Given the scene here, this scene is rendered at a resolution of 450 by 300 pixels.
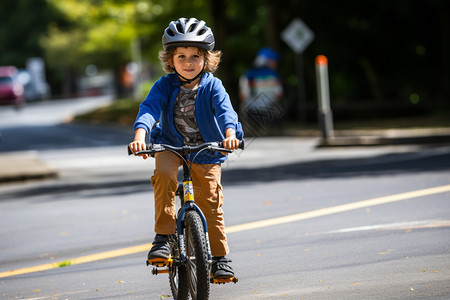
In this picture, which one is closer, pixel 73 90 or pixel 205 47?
pixel 205 47

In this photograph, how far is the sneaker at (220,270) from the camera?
5441 millimetres

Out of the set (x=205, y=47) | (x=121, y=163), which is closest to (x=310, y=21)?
(x=121, y=163)

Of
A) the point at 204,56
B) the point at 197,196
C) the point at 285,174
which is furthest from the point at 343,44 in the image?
the point at 197,196

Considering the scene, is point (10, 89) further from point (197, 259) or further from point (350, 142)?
point (197, 259)

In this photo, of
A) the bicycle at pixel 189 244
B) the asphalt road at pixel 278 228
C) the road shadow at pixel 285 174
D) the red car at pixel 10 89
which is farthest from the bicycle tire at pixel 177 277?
the red car at pixel 10 89

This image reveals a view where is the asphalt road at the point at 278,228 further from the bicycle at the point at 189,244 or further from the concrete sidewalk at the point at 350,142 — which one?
the bicycle at the point at 189,244

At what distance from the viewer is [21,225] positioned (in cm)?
1072

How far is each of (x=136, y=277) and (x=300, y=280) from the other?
4.31 feet

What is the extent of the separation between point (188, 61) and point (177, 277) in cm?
132

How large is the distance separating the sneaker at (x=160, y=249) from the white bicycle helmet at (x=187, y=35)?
3.83 ft

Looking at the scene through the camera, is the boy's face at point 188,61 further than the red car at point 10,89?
No

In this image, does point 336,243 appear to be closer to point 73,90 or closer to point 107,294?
point 107,294

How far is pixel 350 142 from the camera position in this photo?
65.0ft

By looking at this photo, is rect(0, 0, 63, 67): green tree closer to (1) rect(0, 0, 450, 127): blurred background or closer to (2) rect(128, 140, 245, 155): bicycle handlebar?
(1) rect(0, 0, 450, 127): blurred background
